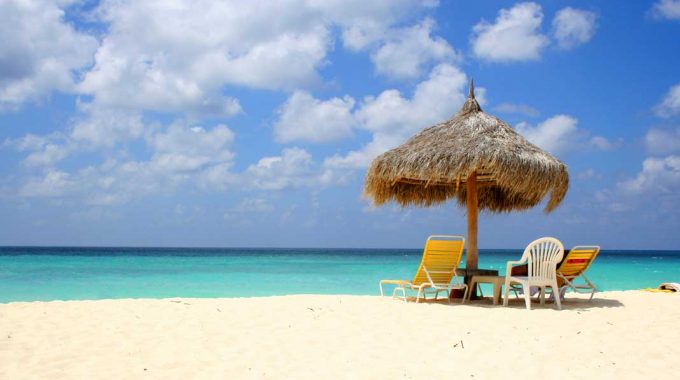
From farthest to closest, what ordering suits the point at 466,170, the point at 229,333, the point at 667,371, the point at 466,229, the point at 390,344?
the point at 466,229 < the point at 466,170 < the point at 229,333 < the point at 390,344 < the point at 667,371

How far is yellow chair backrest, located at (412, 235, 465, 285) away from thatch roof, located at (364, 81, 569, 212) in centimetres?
71

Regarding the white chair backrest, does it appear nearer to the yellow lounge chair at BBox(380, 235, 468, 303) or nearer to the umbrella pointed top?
the yellow lounge chair at BBox(380, 235, 468, 303)

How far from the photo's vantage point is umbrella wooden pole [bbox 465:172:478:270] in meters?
7.16

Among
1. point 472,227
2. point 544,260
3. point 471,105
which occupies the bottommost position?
point 544,260

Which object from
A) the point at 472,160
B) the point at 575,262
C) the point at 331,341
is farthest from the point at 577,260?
the point at 331,341

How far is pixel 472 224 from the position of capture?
7.25 meters

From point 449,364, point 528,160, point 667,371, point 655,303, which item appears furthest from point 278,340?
point 655,303

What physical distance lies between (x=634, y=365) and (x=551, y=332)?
3.46 feet

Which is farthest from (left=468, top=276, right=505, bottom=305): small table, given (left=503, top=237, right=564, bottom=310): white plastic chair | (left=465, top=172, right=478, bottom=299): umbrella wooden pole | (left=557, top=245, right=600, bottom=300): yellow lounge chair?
(left=557, top=245, right=600, bottom=300): yellow lounge chair

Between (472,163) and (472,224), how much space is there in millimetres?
1062

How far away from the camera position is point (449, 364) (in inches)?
145

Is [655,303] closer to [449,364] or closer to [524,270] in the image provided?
[524,270]

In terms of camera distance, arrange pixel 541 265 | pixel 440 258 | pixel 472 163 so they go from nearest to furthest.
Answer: pixel 541 265, pixel 472 163, pixel 440 258

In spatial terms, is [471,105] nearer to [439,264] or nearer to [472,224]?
[472,224]
